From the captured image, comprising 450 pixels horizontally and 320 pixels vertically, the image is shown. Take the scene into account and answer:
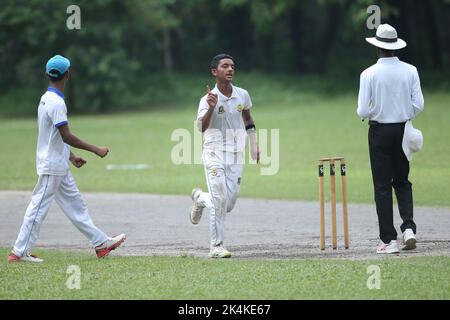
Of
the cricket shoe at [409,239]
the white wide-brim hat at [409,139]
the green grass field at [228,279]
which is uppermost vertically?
the white wide-brim hat at [409,139]

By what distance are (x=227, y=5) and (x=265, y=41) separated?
841 cm

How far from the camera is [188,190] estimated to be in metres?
20.4

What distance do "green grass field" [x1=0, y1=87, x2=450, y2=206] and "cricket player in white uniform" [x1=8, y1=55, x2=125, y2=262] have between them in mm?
7615

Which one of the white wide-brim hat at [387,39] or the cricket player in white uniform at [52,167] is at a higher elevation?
the white wide-brim hat at [387,39]

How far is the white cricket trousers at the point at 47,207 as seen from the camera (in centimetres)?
1143

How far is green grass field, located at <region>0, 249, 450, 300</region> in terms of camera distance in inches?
362

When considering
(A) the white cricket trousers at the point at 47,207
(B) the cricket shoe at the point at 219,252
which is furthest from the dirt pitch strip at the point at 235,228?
(A) the white cricket trousers at the point at 47,207

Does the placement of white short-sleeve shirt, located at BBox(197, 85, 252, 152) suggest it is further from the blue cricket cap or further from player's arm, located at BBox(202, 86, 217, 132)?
the blue cricket cap

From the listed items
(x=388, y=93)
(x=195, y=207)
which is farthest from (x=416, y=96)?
(x=195, y=207)

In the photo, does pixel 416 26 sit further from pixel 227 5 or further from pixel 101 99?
pixel 101 99

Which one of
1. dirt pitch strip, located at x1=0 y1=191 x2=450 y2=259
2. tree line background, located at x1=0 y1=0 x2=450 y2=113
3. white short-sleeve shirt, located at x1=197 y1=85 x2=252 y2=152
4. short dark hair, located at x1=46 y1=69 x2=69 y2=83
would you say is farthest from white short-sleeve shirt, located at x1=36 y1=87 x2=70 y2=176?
tree line background, located at x1=0 y1=0 x2=450 y2=113

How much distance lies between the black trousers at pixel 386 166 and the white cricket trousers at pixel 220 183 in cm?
162

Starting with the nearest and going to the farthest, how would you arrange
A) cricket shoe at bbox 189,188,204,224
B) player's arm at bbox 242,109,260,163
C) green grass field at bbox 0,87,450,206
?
player's arm at bbox 242,109,260,163
cricket shoe at bbox 189,188,204,224
green grass field at bbox 0,87,450,206

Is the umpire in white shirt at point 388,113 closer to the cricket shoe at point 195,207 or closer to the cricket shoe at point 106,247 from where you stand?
the cricket shoe at point 195,207
